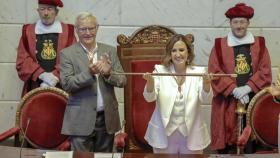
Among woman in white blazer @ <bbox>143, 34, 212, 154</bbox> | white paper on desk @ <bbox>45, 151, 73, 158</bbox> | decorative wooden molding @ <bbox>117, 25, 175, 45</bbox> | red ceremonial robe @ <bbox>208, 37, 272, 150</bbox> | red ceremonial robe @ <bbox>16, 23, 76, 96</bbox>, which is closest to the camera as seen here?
white paper on desk @ <bbox>45, 151, 73, 158</bbox>

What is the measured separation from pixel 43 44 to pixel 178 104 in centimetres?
148

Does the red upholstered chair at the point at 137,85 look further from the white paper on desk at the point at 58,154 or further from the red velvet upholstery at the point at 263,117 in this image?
the white paper on desk at the point at 58,154

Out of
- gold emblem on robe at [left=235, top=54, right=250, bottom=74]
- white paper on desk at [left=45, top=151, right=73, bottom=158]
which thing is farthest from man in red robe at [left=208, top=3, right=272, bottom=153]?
white paper on desk at [left=45, top=151, right=73, bottom=158]

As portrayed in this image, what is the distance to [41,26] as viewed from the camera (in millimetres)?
4371

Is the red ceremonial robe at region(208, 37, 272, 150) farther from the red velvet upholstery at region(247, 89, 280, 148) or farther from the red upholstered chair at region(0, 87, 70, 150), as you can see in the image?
the red upholstered chair at region(0, 87, 70, 150)

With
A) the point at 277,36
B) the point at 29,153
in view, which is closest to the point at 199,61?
the point at 277,36

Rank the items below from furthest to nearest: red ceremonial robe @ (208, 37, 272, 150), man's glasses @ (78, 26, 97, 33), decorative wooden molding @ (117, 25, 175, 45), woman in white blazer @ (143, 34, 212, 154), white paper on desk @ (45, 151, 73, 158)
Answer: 1. red ceremonial robe @ (208, 37, 272, 150)
2. decorative wooden molding @ (117, 25, 175, 45)
3. man's glasses @ (78, 26, 97, 33)
4. woman in white blazer @ (143, 34, 212, 154)
5. white paper on desk @ (45, 151, 73, 158)

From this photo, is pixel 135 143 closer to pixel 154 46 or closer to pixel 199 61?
pixel 154 46

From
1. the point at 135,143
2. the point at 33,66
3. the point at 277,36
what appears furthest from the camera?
the point at 277,36

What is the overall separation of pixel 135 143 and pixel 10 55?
1.44 metres

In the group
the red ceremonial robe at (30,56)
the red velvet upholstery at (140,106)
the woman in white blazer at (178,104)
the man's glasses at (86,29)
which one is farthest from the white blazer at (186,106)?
the red ceremonial robe at (30,56)

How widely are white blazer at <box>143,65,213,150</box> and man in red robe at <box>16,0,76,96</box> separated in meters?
1.20

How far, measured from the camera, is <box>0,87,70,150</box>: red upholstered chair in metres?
3.97

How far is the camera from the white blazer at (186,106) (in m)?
3.27
